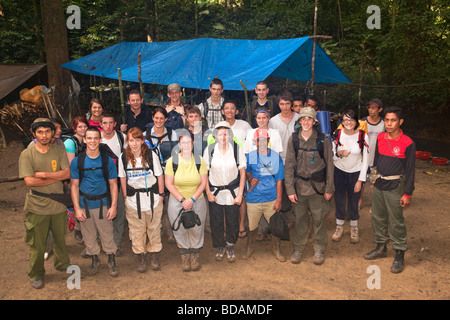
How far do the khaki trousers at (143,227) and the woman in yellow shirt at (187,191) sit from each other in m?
0.18

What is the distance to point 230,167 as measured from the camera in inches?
170

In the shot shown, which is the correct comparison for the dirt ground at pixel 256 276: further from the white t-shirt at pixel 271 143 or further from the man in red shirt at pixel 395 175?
the white t-shirt at pixel 271 143

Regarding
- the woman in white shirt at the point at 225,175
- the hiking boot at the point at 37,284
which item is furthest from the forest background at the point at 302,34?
the hiking boot at the point at 37,284

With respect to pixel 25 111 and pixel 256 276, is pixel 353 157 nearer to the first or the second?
pixel 256 276

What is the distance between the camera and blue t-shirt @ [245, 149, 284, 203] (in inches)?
177

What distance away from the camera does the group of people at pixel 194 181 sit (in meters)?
3.96

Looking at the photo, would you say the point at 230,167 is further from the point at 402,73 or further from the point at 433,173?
the point at 402,73

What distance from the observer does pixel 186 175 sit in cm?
423

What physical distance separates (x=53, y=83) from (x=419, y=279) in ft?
37.6

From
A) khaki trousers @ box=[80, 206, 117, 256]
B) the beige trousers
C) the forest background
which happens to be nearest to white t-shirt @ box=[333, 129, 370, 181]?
the beige trousers

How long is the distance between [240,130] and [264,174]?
0.73 meters

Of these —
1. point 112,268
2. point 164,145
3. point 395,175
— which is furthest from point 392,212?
point 112,268

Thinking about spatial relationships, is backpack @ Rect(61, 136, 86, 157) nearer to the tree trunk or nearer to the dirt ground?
the dirt ground

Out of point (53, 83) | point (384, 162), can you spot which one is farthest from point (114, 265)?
point (53, 83)
